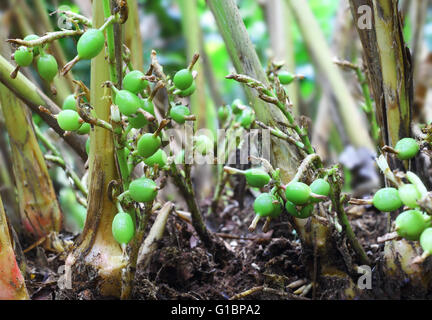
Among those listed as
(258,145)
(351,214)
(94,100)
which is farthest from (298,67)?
(94,100)

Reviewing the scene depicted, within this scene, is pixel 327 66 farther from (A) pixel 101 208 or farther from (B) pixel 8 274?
(B) pixel 8 274

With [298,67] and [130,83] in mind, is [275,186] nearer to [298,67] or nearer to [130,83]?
[130,83]

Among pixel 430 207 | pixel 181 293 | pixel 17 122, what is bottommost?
pixel 181 293

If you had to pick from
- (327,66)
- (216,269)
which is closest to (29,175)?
(216,269)

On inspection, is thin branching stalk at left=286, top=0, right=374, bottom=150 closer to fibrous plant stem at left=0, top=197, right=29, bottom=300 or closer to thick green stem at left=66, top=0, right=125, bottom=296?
thick green stem at left=66, top=0, right=125, bottom=296

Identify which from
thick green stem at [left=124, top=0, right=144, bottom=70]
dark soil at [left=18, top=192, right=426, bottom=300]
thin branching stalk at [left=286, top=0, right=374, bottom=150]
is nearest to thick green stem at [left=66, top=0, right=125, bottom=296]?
dark soil at [left=18, top=192, right=426, bottom=300]

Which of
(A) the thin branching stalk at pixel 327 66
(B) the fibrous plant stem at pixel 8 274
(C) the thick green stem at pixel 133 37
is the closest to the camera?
(B) the fibrous plant stem at pixel 8 274

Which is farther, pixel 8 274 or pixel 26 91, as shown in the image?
pixel 26 91

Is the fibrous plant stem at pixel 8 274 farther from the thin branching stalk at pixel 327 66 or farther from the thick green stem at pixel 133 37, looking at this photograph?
the thin branching stalk at pixel 327 66

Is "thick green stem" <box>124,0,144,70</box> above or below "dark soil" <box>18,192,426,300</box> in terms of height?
above

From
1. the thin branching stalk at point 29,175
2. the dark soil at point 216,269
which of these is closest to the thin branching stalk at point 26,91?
the thin branching stalk at point 29,175

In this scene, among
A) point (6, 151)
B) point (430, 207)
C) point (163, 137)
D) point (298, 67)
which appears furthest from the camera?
point (298, 67)
